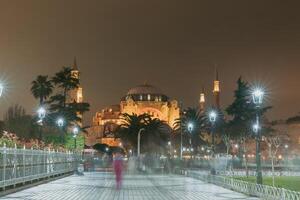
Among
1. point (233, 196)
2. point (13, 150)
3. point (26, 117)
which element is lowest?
point (233, 196)

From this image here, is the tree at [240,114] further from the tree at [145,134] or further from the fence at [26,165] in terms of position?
the fence at [26,165]

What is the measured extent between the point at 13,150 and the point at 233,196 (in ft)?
32.9

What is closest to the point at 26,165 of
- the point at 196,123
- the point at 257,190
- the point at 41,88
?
the point at 257,190

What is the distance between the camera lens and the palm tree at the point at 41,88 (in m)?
68.5

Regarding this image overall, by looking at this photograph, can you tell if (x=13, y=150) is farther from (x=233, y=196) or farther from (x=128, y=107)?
(x=128, y=107)

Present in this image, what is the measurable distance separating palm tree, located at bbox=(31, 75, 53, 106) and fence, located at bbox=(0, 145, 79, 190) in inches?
1000

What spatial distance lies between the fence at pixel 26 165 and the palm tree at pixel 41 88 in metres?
25.4

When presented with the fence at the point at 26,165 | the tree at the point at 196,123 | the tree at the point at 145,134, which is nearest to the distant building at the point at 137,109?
the tree at the point at 145,134

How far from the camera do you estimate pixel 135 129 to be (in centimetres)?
10712

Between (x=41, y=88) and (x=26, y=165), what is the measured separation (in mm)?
40234

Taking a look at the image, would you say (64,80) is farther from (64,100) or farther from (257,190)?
(257,190)

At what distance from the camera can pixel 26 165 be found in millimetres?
29016

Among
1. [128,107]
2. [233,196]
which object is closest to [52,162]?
[233,196]

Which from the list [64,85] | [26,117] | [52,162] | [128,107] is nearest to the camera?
[52,162]
